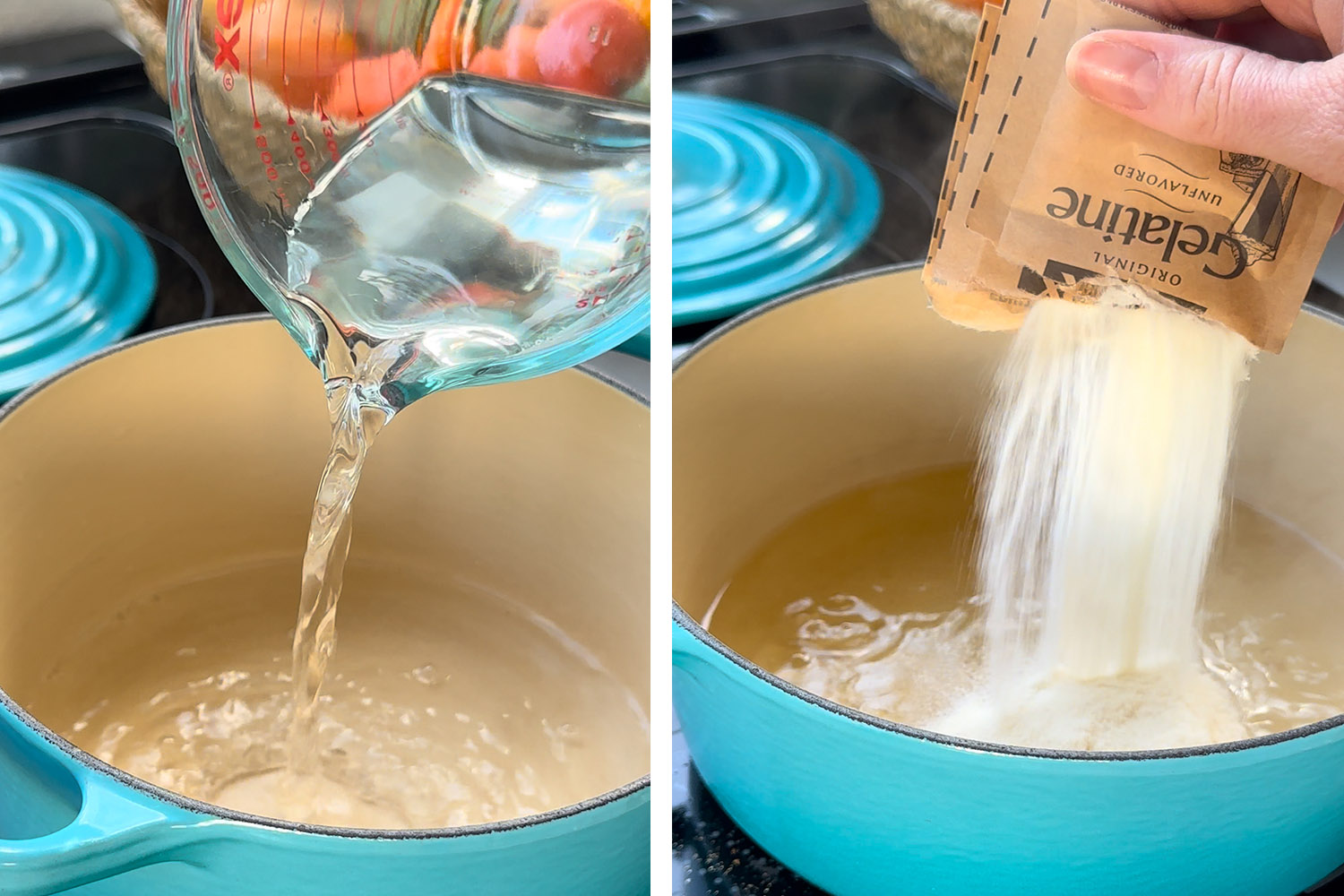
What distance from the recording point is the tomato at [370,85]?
0.45 m

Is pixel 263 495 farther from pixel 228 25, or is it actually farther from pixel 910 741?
pixel 910 741

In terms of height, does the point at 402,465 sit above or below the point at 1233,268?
below

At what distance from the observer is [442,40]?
0.46 meters

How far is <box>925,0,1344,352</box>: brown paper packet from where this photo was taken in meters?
0.42

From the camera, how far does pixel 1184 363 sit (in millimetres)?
536

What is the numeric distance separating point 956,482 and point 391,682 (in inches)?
11.6

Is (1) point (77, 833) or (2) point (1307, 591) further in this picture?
(2) point (1307, 591)

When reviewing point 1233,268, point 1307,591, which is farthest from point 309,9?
point 1307,591

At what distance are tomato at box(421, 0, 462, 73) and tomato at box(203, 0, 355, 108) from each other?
25mm

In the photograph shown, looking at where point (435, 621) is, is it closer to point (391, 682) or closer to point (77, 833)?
point (391, 682)

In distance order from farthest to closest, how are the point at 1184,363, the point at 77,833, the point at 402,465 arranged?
the point at 402,465
the point at 1184,363
the point at 77,833

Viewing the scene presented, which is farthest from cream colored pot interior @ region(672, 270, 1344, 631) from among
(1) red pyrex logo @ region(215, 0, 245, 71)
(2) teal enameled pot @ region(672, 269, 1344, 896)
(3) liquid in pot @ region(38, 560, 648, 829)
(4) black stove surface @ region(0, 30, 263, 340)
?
(4) black stove surface @ region(0, 30, 263, 340)

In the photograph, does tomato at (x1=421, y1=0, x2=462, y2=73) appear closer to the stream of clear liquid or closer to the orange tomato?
the orange tomato

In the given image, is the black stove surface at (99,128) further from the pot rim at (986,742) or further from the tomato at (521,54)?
the pot rim at (986,742)
